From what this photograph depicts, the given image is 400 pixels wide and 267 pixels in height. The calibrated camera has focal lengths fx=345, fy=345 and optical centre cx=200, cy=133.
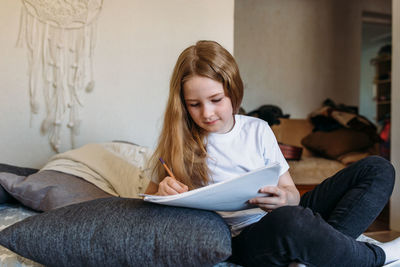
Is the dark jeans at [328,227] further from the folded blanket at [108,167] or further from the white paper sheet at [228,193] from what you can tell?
the folded blanket at [108,167]

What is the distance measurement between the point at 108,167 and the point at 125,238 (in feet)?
2.84

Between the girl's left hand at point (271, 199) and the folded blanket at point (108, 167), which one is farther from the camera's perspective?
the folded blanket at point (108, 167)

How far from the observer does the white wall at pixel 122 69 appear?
183 centimetres

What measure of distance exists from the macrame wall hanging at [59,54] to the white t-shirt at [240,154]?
1.13 m

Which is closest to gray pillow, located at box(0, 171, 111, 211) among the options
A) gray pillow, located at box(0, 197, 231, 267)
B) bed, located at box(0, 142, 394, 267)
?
bed, located at box(0, 142, 394, 267)

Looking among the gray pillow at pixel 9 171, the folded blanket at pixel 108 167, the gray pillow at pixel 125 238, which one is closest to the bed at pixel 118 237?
the gray pillow at pixel 125 238

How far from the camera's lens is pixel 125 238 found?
0.74 meters

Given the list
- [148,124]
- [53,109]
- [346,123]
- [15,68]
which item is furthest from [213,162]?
[346,123]

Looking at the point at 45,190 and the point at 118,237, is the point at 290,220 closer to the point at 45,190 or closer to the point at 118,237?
the point at 118,237

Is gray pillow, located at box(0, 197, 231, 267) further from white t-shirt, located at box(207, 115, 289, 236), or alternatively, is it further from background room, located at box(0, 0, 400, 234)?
background room, located at box(0, 0, 400, 234)

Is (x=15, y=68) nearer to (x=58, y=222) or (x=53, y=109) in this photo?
(x=53, y=109)

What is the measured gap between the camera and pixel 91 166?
151 centimetres

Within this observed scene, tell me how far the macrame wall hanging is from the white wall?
38mm

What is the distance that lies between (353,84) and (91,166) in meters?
3.28
